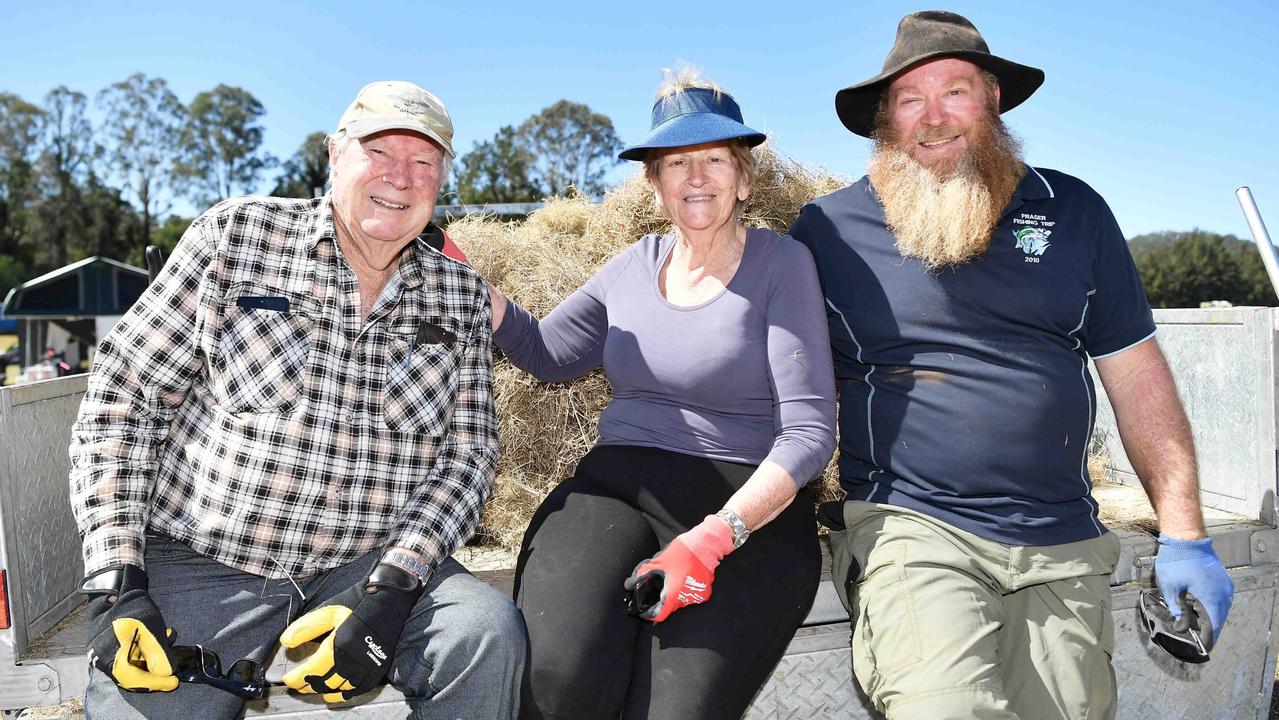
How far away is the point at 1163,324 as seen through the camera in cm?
313

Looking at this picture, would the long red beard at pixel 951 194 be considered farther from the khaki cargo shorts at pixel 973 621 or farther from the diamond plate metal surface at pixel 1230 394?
the diamond plate metal surface at pixel 1230 394

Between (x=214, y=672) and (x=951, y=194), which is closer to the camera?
(x=214, y=672)

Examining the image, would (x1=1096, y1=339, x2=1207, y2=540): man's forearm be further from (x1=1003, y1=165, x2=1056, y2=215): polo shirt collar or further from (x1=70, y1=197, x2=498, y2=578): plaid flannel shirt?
(x1=70, y1=197, x2=498, y2=578): plaid flannel shirt

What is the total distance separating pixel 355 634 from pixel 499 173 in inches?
591

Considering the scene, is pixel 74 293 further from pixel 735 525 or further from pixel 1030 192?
pixel 1030 192

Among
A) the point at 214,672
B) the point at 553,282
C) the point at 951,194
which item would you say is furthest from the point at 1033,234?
the point at 214,672

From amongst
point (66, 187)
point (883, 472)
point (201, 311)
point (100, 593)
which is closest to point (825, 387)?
point (883, 472)

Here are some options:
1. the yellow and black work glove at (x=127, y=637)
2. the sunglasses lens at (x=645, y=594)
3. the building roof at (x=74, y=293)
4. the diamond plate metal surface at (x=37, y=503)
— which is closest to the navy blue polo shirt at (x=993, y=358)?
the sunglasses lens at (x=645, y=594)

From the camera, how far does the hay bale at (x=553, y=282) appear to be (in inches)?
122

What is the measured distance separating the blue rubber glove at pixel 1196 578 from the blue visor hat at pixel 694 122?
159 centimetres

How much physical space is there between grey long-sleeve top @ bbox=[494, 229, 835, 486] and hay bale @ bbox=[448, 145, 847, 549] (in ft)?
2.39

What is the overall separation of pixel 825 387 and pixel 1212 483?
1.77 meters

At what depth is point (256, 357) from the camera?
204 cm

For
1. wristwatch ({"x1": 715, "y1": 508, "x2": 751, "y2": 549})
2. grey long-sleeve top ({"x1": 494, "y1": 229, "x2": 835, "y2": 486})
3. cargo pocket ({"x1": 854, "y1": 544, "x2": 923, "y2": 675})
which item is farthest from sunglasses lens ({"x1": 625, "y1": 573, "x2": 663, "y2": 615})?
cargo pocket ({"x1": 854, "y1": 544, "x2": 923, "y2": 675})
